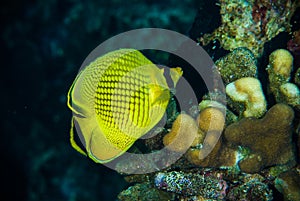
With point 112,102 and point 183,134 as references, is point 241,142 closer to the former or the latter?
point 183,134

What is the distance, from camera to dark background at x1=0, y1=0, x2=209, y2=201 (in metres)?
4.37

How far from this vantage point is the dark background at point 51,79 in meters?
4.37

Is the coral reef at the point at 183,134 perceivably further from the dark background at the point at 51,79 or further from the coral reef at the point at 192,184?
the dark background at the point at 51,79

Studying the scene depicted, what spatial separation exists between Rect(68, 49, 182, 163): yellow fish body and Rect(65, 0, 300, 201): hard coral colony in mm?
663

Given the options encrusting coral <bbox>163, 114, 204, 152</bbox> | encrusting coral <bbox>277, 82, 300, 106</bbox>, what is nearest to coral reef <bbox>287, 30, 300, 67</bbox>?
encrusting coral <bbox>277, 82, 300, 106</bbox>

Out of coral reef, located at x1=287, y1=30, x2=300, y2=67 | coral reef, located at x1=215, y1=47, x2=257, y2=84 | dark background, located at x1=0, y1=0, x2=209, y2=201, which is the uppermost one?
coral reef, located at x1=287, y1=30, x2=300, y2=67

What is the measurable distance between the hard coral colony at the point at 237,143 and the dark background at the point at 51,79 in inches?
86.7

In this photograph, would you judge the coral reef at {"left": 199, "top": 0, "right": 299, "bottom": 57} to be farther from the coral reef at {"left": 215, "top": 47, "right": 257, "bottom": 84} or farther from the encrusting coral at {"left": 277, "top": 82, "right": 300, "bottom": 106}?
the encrusting coral at {"left": 277, "top": 82, "right": 300, "bottom": 106}

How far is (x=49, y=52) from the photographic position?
475 centimetres

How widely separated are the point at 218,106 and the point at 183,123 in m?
0.33

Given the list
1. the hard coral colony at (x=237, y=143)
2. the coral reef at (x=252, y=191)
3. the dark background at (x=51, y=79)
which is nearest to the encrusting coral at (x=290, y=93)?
the hard coral colony at (x=237, y=143)

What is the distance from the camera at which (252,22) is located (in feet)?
8.73

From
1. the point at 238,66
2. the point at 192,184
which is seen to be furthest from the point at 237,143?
the point at 238,66

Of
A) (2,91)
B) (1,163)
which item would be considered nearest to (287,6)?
(2,91)
